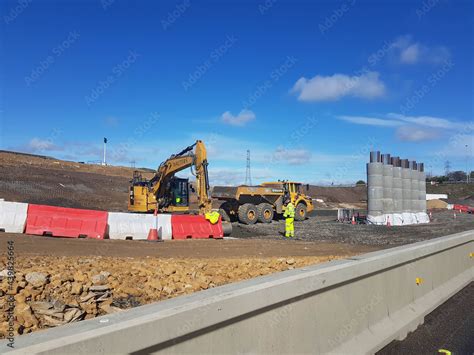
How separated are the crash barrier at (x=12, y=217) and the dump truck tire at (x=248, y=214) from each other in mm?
14102

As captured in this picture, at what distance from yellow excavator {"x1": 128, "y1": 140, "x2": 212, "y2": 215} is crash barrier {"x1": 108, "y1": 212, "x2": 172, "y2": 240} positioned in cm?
543

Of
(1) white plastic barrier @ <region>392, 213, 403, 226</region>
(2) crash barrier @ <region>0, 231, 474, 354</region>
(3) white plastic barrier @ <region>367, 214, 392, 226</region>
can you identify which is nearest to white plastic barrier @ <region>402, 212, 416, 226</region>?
(1) white plastic barrier @ <region>392, 213, 403, 226</region>

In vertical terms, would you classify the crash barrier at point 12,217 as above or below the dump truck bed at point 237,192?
below

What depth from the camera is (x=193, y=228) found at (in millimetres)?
18703

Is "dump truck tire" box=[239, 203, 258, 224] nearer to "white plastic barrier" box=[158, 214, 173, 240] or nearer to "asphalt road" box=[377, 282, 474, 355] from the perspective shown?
"white plastic barrier" box=[158, 214, 173, 240]

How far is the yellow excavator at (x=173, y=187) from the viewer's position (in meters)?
23.5

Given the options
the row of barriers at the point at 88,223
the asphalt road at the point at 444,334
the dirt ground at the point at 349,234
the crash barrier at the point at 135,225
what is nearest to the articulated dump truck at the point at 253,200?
the dirt ground at the point at 349,234

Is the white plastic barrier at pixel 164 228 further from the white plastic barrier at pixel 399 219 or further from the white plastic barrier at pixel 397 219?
the white plastic barrier at pixel 397 219

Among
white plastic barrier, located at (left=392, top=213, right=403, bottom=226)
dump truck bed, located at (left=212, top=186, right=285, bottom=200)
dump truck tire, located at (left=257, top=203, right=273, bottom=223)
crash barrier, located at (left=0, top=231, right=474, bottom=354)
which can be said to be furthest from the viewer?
dump truck bed, located at (left=212, top=186, right=285, bottom=200)

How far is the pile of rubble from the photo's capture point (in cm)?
536

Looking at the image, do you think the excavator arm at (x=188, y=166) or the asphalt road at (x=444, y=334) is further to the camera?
the excavator arm at (x=188, y=166)

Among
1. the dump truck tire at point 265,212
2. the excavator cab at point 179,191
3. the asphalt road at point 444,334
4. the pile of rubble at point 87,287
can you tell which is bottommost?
the asphalt road at point 444,334

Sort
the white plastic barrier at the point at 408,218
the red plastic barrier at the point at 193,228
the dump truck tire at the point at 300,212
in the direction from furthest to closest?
the dump truck tire at the point at 300,212
the white plastic barrier at the point at 408,218
the red plastic barrier at the point at 193,228

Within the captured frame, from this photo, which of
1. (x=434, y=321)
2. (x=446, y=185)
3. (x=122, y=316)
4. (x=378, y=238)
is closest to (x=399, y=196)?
(x=378, y=238)
